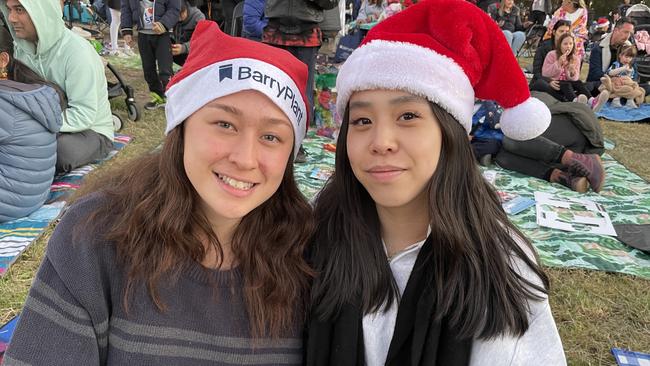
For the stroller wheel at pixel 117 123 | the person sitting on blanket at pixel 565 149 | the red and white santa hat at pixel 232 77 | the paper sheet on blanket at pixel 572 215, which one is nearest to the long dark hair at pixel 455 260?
the red and white santa hat at pixel 232 77

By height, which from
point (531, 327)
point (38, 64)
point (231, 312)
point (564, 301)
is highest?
point (531, 327)

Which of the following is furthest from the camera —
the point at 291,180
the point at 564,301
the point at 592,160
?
the point at 592,160

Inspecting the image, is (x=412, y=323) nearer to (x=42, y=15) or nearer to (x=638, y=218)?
(x=638, y=218)

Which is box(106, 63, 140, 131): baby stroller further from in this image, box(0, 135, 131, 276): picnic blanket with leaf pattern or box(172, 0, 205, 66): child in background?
box(0, 135, 131, 276): picnic blanket with leaf pattern

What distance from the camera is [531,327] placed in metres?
1.35

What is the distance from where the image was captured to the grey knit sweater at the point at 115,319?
3.96 feet

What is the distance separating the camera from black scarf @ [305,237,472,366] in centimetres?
137

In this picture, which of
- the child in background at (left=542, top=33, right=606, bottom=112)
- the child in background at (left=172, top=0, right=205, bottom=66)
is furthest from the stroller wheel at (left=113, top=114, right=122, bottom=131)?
the child in background at (left=542, top=33, right=606, bottom=112)

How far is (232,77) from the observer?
4.29 ft

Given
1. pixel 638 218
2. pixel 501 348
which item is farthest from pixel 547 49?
pixel 501 348

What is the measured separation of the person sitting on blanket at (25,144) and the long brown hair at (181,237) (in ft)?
6.71

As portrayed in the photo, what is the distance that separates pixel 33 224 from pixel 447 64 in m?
3.04

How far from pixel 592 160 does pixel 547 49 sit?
406 cm

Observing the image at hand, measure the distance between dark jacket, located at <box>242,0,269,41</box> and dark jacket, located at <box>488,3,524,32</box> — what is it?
32.2 feet
